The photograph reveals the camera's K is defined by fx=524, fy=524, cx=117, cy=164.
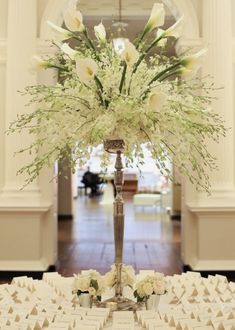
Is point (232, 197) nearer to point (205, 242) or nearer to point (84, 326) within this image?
point (205, 242)

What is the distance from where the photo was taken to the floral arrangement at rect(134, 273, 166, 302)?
2270 mm

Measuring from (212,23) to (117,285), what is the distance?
4.82 meters

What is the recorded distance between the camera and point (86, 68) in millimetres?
2014

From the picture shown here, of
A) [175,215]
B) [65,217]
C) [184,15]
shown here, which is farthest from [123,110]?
[65,217]

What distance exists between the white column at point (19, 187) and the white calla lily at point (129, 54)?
14.3ft

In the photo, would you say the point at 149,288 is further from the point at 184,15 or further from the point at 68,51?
the point at 184,15

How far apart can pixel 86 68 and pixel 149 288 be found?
98 cm

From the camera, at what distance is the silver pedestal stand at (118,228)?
229cm

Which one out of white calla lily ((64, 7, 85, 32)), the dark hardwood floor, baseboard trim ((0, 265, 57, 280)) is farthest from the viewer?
the dark hardwood floor

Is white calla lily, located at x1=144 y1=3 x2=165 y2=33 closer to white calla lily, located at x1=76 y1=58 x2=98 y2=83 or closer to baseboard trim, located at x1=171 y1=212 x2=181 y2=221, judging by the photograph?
white calla lily, located at x1=76 y1=58 x2=98 y2=83

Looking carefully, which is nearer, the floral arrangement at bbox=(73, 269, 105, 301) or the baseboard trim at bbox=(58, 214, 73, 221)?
the floral arrangement at bbox=(73, 269, 105, 301)

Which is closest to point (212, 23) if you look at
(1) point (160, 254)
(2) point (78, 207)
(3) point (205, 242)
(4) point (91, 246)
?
(3) point (205, 242)

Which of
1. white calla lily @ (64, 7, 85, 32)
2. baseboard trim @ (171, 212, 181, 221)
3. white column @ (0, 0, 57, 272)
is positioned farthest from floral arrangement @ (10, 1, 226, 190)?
baseboard trim @ (171, 212, 181, 221)

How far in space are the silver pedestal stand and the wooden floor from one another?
4253 mm
